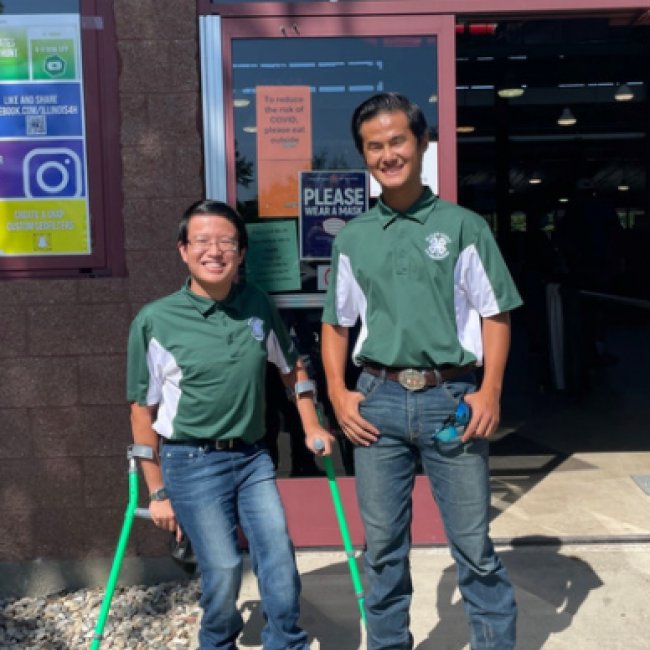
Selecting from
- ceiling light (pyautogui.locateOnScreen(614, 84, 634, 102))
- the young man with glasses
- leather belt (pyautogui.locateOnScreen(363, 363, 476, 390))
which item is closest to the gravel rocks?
the young man with glasses

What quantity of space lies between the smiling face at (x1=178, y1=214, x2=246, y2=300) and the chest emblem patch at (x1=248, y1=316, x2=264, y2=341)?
146mm

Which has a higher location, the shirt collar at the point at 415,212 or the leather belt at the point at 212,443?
the shirt collar at the point at 415,212

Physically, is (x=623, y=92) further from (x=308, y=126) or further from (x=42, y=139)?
(x=42, y=139)

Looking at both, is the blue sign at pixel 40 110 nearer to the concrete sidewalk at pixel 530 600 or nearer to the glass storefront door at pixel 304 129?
the glass storefront door at pixel 304 129

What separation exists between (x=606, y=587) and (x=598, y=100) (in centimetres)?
1549

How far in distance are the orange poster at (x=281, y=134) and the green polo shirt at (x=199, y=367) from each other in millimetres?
1463

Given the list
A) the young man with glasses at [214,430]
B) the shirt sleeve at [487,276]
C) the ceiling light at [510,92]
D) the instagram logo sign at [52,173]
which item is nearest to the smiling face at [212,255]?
the young man with glasses at [214,430]

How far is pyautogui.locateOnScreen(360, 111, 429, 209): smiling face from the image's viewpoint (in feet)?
9.60

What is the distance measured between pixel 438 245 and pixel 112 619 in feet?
7.92

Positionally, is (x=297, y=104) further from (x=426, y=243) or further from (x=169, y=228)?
(x=426, y=243)

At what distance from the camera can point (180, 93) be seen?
428 cm

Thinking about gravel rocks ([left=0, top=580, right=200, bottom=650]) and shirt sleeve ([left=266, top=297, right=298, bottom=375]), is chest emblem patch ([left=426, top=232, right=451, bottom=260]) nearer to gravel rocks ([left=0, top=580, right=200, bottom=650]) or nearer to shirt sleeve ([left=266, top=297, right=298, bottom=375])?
shirt sleeve ([left=266, top=297, right=298, bottom=375])

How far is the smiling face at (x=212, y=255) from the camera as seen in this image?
306 cm

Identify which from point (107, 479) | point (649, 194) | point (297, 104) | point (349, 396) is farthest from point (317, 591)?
point (649, 194)
